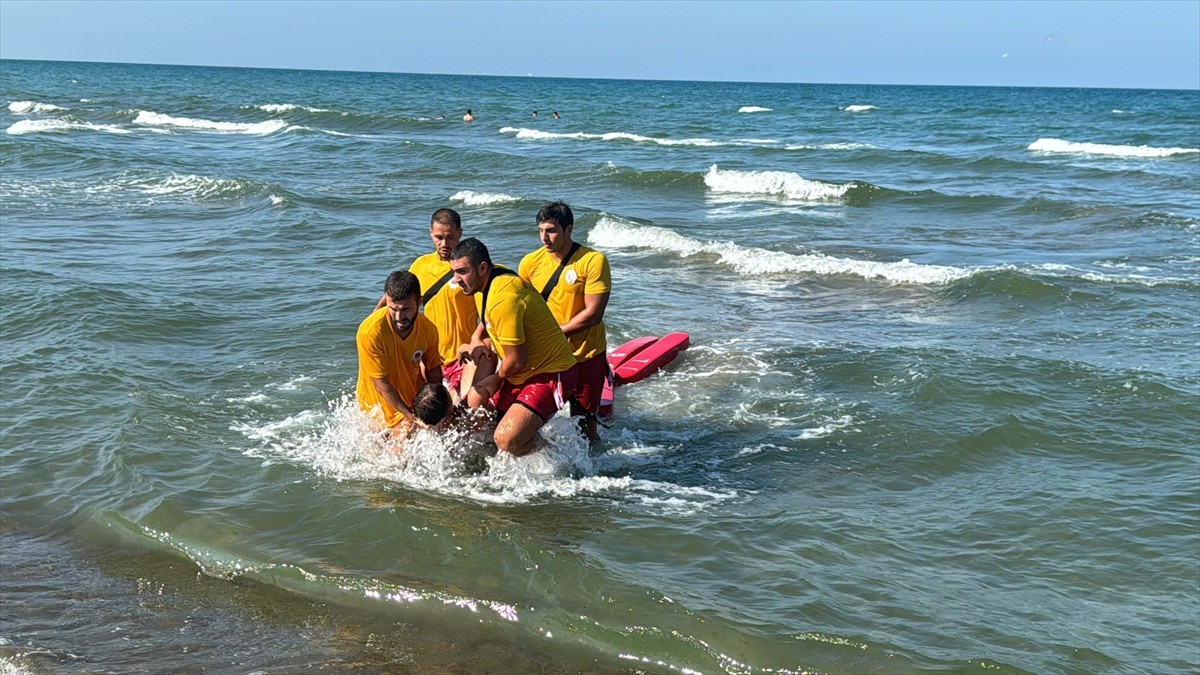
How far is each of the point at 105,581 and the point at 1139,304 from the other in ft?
39.8

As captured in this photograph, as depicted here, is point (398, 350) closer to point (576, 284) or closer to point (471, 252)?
point (471, 252)

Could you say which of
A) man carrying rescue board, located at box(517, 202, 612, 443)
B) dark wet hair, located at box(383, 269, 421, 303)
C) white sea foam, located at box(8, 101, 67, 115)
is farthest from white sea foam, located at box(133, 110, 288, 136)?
dark wet hair, located at box(383, 269, 421, 303)

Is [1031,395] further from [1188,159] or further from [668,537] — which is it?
[1188,159]

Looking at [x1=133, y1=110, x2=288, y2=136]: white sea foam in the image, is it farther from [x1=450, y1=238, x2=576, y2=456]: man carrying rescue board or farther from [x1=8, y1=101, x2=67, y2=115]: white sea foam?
[x1=450, y1=238, x2=576, y2=456]: man carrying rescue board

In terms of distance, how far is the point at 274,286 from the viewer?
13.9 metres

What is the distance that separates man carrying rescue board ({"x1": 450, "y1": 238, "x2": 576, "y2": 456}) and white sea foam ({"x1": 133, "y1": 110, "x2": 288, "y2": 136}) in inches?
1334

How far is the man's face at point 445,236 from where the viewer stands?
7207 millimetres

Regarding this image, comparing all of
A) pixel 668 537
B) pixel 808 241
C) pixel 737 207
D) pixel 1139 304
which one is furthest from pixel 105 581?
pixel 737 207

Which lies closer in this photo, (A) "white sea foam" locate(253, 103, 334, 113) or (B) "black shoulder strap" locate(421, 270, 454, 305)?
(B) "black shoulder strap" locate(421, 270, 454, 305)

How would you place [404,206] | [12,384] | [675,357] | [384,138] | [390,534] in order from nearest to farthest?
[390,534] → [12,384] → [675,357] → [404,206] → [384,138]

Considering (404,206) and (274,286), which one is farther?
(404,206)

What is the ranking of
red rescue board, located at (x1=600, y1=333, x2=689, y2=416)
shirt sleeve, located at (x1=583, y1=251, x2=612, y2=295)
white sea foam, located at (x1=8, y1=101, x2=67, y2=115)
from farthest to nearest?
1. white sea foam, located at (x1=8, y1=101, x2=67, y2=115)
2. red rescue board, located at (x1=600, y1=333, x2=689, y2=416)
3. shirt sleeve, located at (x1=583, y1=251, x2=612, y2=295)

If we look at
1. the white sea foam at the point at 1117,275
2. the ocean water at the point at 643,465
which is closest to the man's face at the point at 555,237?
the ocean water at the point at 643,465

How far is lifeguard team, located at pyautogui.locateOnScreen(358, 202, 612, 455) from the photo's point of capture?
679cm
